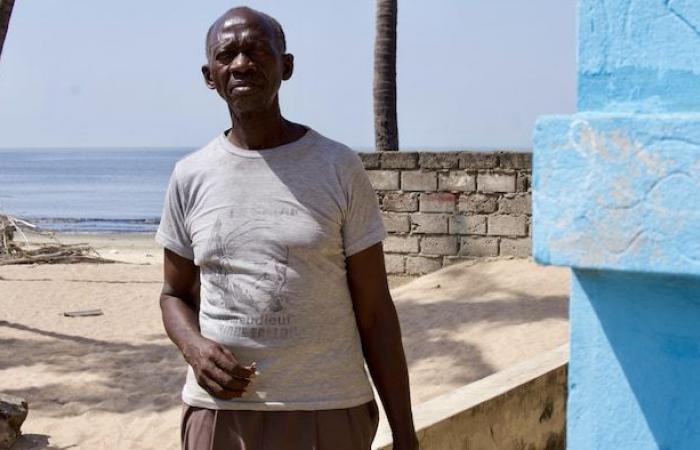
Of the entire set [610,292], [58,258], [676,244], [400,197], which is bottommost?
[58,258]

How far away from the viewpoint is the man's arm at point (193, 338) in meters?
2.11

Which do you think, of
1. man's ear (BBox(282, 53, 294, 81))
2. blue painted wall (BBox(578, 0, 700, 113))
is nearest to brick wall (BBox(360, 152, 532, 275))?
man's ear (BBox(282, 53, 294, 81))

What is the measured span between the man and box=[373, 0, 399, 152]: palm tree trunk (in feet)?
35.8

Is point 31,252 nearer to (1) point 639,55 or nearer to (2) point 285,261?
(2) point 285,261

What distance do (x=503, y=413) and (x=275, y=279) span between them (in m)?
2.35

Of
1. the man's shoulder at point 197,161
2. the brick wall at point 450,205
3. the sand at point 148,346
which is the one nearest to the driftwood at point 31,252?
the sand at point 148,346

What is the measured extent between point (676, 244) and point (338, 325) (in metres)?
0.85

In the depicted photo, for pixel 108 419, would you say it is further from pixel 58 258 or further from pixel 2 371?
pixel 58 258

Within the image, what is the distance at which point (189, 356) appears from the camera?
2191 mm

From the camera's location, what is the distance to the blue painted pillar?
63.4 inches

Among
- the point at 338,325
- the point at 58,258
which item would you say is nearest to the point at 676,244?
the point at 338,325

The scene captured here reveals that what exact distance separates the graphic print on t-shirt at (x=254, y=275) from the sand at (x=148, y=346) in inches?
179

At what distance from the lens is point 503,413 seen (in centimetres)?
425

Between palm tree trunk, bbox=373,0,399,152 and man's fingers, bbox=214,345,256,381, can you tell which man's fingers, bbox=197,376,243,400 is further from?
palm tree trunk, bbox=373,0,399,152
